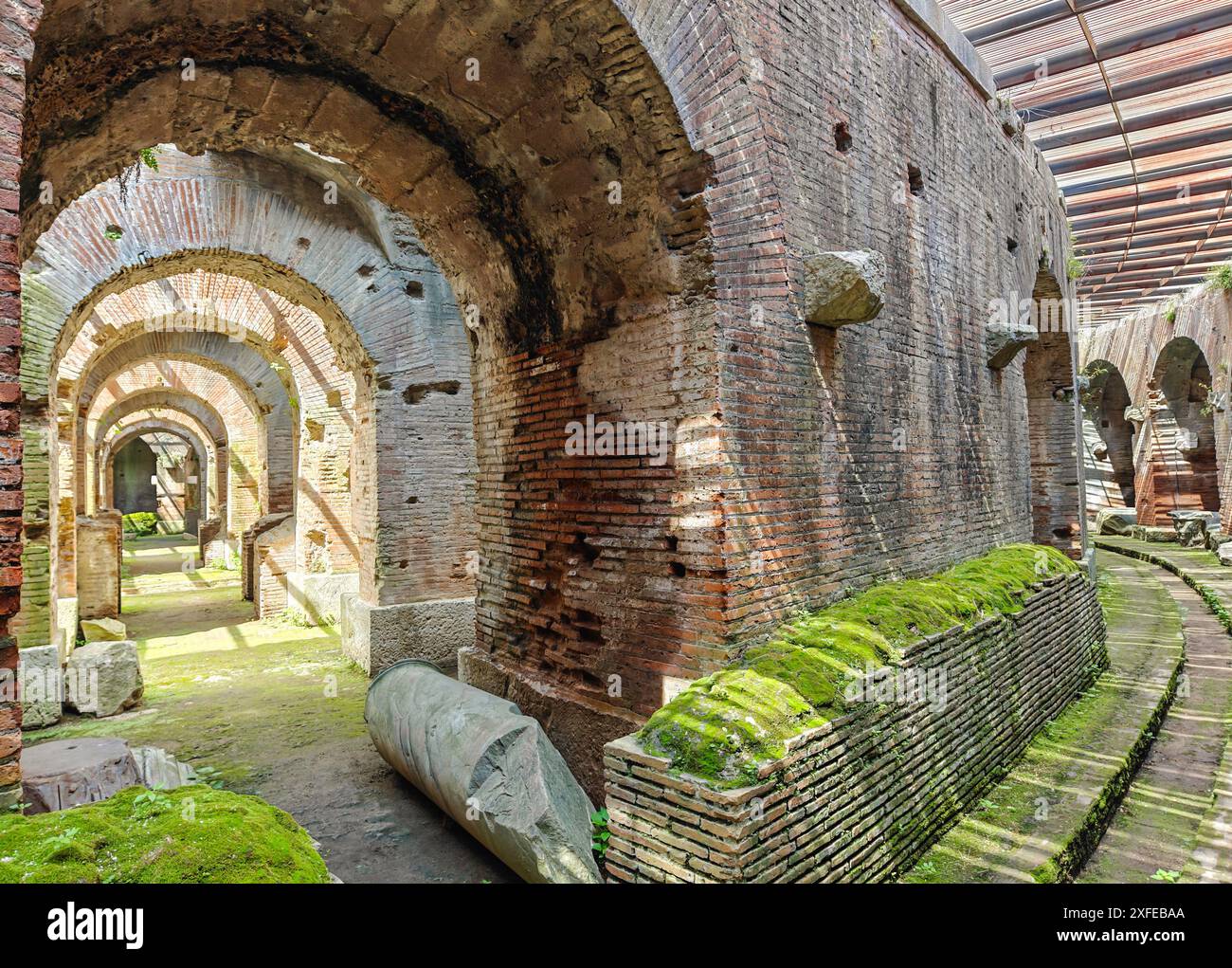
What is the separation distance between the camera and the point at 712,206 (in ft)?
13.4

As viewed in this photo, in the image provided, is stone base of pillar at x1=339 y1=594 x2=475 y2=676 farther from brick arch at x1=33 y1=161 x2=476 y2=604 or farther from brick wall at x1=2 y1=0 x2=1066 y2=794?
brick wall at x1=2 y1=0 x2=1066 y2=794

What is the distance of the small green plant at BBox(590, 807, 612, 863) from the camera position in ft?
13.0

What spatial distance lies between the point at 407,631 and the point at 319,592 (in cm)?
319

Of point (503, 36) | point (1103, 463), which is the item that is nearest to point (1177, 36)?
point (503, 36)

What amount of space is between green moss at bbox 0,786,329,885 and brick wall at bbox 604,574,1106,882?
134cm

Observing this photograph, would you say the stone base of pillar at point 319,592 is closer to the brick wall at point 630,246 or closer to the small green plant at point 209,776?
the small green plant at point 209,776

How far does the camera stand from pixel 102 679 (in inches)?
274

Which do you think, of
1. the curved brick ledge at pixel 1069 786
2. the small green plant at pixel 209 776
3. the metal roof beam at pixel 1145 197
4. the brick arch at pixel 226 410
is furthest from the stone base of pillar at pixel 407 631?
the metal roof beam at pixel 1145 197

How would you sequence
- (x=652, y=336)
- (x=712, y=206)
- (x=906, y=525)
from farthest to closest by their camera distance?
(x=906, y=525), (x=652, y=336), (x=712, y=206)

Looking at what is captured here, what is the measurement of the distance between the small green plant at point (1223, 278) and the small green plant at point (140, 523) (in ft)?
114

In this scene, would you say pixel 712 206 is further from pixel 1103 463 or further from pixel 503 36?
pixel 1103 463

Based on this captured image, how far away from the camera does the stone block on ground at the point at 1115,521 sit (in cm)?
1955

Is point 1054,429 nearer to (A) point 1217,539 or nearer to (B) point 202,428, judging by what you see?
(A) point 1217,539
